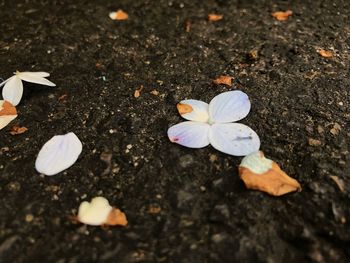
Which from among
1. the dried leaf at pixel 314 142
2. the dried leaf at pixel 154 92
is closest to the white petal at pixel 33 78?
the dried leaf at pixel 154 92

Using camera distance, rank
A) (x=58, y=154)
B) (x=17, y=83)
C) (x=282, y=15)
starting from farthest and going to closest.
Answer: (x=282, y=15), (x=17, y=83), (x=58, y=154)

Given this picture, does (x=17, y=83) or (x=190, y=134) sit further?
(x=17, y=83)

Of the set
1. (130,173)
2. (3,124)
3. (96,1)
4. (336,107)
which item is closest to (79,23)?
(96,1)

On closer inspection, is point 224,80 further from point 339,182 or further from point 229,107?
point 339,182

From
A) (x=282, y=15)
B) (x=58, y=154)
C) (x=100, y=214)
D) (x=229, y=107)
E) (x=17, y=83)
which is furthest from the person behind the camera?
(x=282, y=15)

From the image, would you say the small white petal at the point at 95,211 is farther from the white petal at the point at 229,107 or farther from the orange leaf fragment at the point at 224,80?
the orange leaf fragment at the point at 224,80

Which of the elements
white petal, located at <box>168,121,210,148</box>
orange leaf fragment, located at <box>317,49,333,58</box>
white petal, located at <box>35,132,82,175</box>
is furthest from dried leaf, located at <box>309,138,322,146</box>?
white petal, located at <box>35,132,82,175</box>

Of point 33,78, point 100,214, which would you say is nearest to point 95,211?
point 100,214
